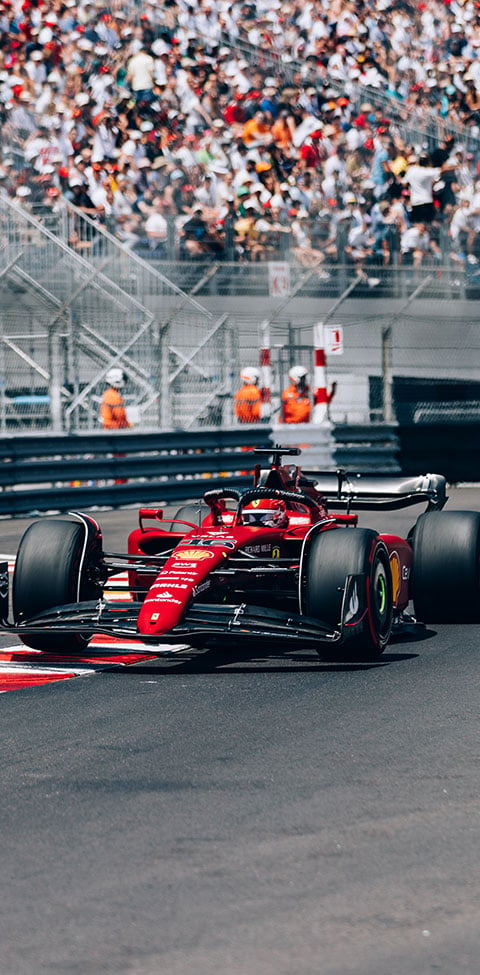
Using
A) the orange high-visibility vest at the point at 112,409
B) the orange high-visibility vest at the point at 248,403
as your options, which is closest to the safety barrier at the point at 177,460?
the orange high-visibility vest at the point at 112,409

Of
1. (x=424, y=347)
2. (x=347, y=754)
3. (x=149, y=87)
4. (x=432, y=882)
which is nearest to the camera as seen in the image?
(x=432, y=882)

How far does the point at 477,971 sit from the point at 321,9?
25.1 metres

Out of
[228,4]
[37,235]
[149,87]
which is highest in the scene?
[228,4]

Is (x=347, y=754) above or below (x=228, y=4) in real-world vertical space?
below

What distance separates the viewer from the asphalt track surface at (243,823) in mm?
3244

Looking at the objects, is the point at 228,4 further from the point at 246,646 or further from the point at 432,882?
the point at 432,882

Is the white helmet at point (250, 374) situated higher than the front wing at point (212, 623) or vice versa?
the white helmet at point (250, 374)

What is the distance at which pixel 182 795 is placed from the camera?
4594 millimetres

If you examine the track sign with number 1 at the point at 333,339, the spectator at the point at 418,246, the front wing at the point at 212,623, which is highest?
the spectator at the point at 418,246

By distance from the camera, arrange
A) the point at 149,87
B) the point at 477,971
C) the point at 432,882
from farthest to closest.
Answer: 1. the point at 149,87
2. the point at 432,882
3. the point at 477,971

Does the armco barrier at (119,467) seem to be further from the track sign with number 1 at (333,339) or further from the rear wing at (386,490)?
the rear wing at (386,490)

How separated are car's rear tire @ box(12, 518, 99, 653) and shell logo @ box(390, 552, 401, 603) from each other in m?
1.61

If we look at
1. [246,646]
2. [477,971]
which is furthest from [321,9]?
[477,971]

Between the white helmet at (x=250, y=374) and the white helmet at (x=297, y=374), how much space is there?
19.2 inches
